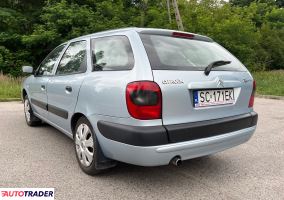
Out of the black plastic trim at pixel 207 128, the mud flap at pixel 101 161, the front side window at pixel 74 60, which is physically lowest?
the mud flap at pixel 101 161

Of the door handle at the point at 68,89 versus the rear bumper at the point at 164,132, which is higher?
the door handle at the point at 68,89

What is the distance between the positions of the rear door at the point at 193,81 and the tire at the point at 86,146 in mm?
957

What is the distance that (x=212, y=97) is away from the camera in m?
3.23

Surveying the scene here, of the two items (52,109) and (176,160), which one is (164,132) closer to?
(176,160)

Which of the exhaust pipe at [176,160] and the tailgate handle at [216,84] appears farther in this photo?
the tailgate handle at [216,84]

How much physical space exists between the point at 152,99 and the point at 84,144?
1173 millimetres

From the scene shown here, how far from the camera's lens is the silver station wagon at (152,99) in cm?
290

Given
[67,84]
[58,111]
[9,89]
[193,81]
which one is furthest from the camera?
[9,89]

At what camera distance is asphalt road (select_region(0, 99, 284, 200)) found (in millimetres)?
3209

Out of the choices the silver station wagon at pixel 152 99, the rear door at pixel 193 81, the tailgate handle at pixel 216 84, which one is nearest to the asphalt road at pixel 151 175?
the silver station wagon at pixel 152 99

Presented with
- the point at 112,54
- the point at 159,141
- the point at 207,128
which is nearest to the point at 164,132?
the point at 159,141

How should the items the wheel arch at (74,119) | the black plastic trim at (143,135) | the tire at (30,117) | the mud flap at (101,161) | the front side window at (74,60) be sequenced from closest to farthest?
the black plastic trim at (143,135)
the mud flap at (101,161)
the wheel arch at (74,119)
the front side window at (74,60)
the tire at (30,117)

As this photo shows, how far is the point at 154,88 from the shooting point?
2881 mm

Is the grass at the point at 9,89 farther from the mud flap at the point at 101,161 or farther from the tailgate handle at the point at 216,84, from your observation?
the tailgate handle at the point at 216,84
